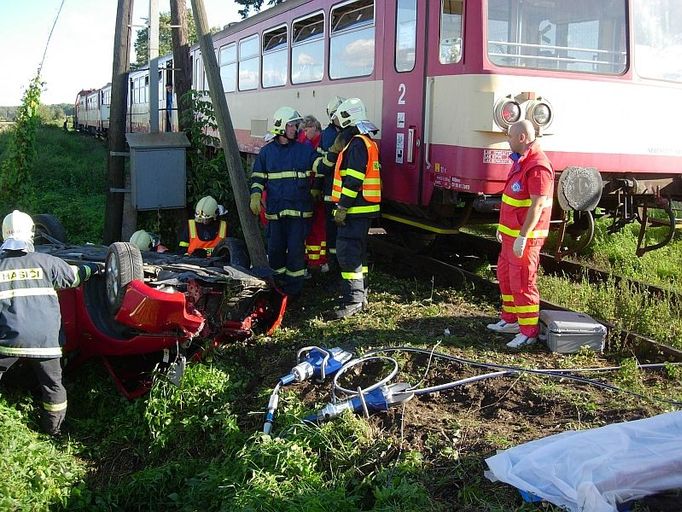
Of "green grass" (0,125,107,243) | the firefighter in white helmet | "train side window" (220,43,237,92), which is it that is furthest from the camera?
"train side window" (220,43,237,92)

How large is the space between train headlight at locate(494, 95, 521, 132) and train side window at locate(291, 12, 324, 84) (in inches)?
134

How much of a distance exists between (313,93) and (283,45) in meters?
1.38

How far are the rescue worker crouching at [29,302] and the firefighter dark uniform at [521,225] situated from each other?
3.28 m

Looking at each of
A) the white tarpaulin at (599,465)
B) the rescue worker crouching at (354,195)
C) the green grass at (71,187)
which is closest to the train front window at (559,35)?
the rescue worker crouching at (354,195)

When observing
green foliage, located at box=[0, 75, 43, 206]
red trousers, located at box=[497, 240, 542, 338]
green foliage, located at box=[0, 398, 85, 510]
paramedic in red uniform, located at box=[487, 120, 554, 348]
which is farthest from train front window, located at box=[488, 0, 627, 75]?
green foliage, located at box=[0, 75, 43, 206]

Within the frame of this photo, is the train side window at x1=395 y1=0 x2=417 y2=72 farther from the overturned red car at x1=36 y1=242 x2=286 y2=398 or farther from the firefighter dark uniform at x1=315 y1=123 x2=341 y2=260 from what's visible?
the overturned red car at x1=36 y1=242 x2=286 y2=398

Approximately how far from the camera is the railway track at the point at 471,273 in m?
5.35

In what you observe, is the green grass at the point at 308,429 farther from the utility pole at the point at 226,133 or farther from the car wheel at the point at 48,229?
the car wheel at the point at 48,229

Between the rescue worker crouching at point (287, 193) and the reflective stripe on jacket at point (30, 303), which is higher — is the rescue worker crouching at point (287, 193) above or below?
above

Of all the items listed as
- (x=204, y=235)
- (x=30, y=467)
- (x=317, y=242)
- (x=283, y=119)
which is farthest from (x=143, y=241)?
(x=30, y=467)

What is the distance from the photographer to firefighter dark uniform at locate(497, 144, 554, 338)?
530cm

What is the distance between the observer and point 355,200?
21.0ft

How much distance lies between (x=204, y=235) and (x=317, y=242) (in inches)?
52.0

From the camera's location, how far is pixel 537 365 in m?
5.04
